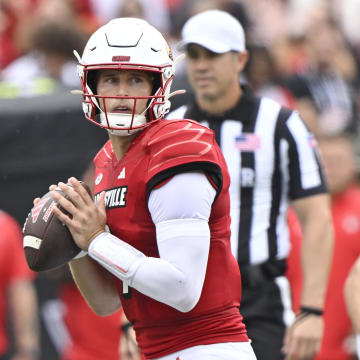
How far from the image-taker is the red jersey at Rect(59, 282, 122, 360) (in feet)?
22.5

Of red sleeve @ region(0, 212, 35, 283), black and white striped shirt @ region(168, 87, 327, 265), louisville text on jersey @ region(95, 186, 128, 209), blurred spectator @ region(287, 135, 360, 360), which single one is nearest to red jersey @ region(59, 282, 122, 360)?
red sleeve @ region(0, 212, 35, 283)

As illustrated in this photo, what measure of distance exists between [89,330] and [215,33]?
8.54 ft

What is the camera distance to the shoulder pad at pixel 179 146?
3428 mm

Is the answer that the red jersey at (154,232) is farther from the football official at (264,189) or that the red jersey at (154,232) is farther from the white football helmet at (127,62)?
the football official at (264,189)

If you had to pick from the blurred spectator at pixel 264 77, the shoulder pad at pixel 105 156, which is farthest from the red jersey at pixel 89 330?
the shoulder pad at pixel 105 156

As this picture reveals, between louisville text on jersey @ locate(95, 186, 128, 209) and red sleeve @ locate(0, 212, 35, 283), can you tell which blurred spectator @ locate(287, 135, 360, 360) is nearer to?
red sleeve @ locate(0, 212, 35, 283)

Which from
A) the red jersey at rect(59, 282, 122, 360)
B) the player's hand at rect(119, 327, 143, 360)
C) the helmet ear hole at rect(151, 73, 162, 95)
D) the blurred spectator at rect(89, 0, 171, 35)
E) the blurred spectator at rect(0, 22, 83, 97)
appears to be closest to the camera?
the helmet ear hole at rect(151, 73, 162, 95)

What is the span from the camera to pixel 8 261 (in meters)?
6.52

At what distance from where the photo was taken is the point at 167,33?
10.3 m

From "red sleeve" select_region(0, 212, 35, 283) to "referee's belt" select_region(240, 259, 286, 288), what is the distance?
2.10 meters

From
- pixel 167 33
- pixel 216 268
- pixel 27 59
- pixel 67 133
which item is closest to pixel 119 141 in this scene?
pixel 216 268

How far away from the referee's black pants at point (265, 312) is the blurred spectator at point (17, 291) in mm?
2108

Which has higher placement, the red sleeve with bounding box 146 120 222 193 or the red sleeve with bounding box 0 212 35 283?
the red sleeve with bounding box 146 120 222 193

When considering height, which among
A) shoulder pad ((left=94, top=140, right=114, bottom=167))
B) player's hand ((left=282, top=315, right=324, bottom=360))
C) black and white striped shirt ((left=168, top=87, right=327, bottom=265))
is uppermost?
shoulder pad ((left=94, top=140, right=114, bottom=167))
